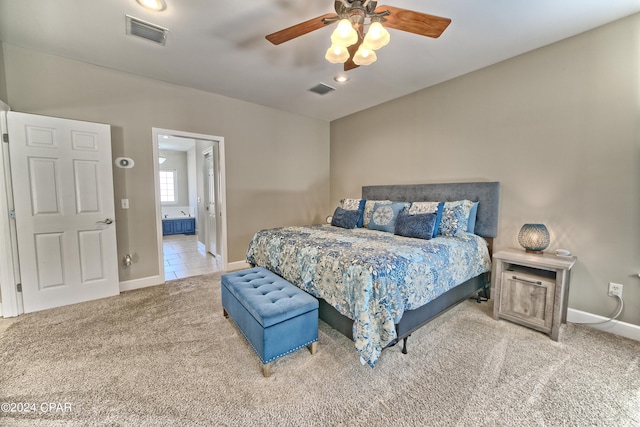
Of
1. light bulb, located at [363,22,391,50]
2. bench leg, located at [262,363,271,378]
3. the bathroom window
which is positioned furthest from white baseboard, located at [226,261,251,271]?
the bathroom window

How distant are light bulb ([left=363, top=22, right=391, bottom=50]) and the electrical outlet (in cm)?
291

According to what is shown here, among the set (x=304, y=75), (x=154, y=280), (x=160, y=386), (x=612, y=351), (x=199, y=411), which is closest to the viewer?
(x=199, y=411)

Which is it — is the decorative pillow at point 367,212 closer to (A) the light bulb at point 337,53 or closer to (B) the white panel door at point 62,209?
(A) the light bulb at point 337,53

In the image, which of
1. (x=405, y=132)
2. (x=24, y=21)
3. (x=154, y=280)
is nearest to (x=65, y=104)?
(x=24, y=21)

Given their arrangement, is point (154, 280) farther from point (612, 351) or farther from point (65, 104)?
point (612, 351)

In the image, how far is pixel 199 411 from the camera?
1.42 metres

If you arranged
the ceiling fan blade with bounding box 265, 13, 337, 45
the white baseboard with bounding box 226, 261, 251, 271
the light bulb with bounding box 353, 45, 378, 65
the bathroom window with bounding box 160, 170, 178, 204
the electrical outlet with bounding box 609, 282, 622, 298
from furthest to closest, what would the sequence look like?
the bathroom window with bounding box 160, 170, 178, 204 → the white baseboard with bounding box 226, 261, 251, 271 → the electrical outlet with bounding box 609, 282, 622, 298 → the light bulb with bounding box 353, 45, 378, 65 → the ceiling fan blade with bounding box 265, 13, 337, 45

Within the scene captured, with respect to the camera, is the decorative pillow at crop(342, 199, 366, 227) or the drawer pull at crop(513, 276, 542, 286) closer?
the drawer pull at crop(513, 276, 542, 286)

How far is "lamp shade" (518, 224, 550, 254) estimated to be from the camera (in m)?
2.38

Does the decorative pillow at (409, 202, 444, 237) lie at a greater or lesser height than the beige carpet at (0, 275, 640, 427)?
greater

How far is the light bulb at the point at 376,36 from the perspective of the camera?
1.63 metres

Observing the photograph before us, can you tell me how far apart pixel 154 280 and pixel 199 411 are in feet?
8.28

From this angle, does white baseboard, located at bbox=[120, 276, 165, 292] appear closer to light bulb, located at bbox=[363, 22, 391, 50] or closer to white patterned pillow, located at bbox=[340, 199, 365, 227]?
white patterned pillow, located at bbox=[340, 199, 365, 227]

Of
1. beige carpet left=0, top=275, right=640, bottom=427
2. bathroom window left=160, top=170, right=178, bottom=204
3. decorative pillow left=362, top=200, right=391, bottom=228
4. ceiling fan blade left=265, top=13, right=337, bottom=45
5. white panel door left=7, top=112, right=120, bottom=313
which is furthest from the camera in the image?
bathroom window left=160, top=170, right=178, bottom=204
